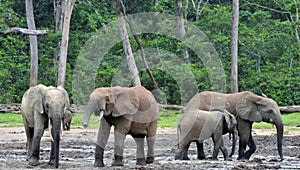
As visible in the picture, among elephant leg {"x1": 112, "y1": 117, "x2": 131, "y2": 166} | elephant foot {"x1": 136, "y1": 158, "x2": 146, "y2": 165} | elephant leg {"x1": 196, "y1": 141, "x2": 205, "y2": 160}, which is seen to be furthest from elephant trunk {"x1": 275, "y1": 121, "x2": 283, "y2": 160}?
elephant leg {"x1": 112, "y1": 117, "x2": 131, "y2": 166}

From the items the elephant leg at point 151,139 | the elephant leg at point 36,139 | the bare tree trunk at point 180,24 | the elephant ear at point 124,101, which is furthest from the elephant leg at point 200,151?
the bare tree trunk at point 180,24

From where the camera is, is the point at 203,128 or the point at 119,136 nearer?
the point at 119,136

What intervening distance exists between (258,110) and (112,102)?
4.61 m

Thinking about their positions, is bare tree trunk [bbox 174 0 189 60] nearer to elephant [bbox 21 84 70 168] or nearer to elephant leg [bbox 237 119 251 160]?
elephant leg [bbox 237 119 251 160]

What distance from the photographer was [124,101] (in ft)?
45.9

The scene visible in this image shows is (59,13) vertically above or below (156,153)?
above

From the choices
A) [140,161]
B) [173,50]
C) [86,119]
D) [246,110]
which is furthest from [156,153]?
[173,50]

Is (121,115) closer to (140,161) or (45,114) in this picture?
(140,161)

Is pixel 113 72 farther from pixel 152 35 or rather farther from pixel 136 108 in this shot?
pixel 136 108

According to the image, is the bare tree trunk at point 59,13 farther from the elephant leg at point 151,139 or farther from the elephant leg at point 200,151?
the elephant leg at point 151,139

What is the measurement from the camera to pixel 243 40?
122 ft

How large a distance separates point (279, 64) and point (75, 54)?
1048 centimetres

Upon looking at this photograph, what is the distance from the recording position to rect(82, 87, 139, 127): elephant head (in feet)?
43.9

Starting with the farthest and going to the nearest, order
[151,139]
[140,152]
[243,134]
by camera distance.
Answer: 1. [243,134]
2. [151,139]
3. [140,152]
